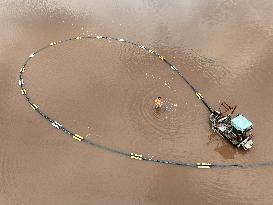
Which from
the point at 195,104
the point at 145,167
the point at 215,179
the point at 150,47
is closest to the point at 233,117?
the point at 195,104

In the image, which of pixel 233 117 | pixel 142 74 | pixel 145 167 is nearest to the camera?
pixel 145 167

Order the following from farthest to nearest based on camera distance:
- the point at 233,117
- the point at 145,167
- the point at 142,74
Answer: the point at 142,74
the point at 233,117
the point at 145,167

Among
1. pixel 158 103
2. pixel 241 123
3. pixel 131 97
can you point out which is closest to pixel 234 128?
pixel 241 123

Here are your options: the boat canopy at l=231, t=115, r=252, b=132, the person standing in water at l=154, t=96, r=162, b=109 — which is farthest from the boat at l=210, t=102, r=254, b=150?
the person standing in water at l=154, t=96, r=162, b=109

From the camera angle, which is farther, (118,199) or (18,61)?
(18,61)

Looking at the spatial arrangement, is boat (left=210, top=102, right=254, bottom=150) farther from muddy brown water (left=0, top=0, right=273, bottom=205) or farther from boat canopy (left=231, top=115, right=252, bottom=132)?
muddy brown water (left=0, top=0, right=273, bottom=205)

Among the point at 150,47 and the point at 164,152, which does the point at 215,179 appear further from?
the point at 150,47

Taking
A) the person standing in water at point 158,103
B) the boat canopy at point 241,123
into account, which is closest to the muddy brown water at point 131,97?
the person standing in water at point 158,103

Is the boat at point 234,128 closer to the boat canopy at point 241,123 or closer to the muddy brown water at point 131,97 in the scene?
the boat canopy at point 241,123
